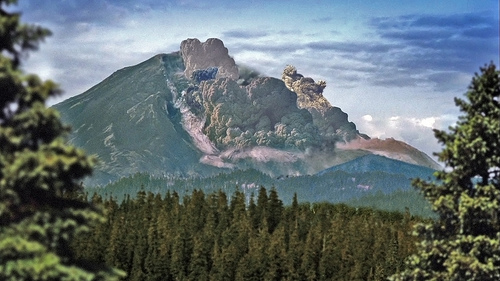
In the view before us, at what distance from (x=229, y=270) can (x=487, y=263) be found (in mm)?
100455

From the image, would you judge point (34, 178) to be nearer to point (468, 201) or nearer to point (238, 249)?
point (468, 201)

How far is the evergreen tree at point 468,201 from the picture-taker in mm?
38094

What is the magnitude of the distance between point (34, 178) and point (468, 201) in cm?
2237

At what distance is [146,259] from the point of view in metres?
146

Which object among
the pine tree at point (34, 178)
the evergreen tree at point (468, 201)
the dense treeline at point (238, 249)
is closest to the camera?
the pine tree at point (34, 178)

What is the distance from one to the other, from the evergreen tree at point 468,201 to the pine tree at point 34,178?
63.6ft

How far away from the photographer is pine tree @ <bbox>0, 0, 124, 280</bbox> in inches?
923

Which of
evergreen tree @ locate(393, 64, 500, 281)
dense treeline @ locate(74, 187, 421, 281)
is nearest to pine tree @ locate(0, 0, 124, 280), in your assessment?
evergreen tree @ locate(393, 64, 500, 281)

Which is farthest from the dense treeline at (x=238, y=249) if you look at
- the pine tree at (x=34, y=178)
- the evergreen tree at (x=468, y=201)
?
the pine tree at (x=34, y=178)

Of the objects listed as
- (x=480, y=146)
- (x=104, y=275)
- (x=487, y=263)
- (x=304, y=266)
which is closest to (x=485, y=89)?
(x=480, y=146)

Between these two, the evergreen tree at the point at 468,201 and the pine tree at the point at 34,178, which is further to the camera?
the evergreen tree at the point at 468,201

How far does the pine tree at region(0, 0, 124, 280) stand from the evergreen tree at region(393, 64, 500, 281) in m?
19.4

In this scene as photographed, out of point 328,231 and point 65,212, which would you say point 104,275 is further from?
point 328,231

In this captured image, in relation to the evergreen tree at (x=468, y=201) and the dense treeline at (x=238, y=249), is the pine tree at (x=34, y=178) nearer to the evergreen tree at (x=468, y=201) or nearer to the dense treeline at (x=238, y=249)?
the evergreen tree at (x=468, y=201)
